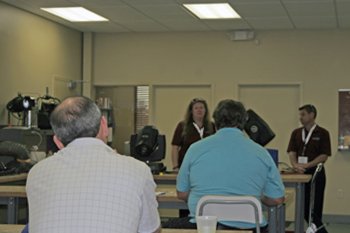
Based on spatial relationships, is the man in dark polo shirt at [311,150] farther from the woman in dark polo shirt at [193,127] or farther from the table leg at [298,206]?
the woman in dark polo shirt at [193,127]

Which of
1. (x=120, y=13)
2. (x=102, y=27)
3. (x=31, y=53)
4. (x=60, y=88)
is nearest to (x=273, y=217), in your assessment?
(x=120, y=13)

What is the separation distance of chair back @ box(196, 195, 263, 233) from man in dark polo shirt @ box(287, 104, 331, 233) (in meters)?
2.78

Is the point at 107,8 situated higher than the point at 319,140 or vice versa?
the point at 107,8

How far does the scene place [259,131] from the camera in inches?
175

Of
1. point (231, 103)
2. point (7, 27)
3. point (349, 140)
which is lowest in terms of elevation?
point (349, 140)

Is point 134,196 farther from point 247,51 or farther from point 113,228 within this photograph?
point 247,51

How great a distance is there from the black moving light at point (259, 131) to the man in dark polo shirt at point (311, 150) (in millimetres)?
860

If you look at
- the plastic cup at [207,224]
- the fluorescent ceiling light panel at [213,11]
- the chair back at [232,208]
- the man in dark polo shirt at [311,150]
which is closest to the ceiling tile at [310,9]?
the fluorescent ceiling light panel at [213,11]

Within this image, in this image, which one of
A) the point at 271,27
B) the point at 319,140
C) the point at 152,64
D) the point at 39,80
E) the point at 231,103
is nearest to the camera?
the point at 231,103

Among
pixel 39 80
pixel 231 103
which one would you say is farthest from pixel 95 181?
pixel 39 80

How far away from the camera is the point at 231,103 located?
2.86 m

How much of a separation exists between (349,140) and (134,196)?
226 inches

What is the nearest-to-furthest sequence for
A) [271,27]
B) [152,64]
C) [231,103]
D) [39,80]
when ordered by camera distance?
[231,103], [39,80], [271,27], [152,64]

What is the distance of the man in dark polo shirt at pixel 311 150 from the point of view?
17.2 feet
